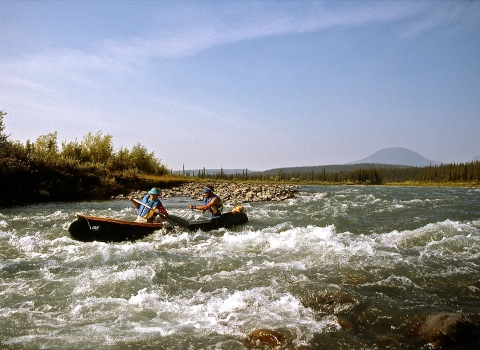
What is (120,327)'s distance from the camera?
507 cm

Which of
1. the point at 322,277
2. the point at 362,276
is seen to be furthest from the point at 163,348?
the point at 362,276

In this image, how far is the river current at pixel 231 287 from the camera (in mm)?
4816

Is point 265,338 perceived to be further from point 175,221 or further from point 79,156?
point 79,156

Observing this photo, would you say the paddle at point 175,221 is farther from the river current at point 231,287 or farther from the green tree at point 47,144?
the green tree at point 47,144

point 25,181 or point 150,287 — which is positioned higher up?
point 25,181

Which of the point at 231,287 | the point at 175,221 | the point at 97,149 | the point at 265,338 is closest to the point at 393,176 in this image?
the point at 97,149

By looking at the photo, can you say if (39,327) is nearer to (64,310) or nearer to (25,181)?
(64,310)

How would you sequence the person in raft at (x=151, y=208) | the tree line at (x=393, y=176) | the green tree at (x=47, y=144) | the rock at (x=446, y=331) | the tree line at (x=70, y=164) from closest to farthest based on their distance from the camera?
the rock at (x=446, y=331)
the person in raft at (x=151, y=208)
the tree line at (x=70, y=164)
the green tree at (x=47, y=144)
the tree line at (x=393, y=176)

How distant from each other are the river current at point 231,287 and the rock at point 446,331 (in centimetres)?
20

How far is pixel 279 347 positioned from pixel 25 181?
67.3 ft

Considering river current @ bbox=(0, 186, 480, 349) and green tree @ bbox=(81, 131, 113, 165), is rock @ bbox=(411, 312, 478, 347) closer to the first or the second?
river current @ bbox=(0, 186, 480, 349)

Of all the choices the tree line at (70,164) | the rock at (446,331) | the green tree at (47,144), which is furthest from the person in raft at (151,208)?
the green tree at (47,144)

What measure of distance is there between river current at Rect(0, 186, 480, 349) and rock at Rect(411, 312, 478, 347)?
0.66 ft

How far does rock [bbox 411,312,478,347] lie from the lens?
14.4 feet
